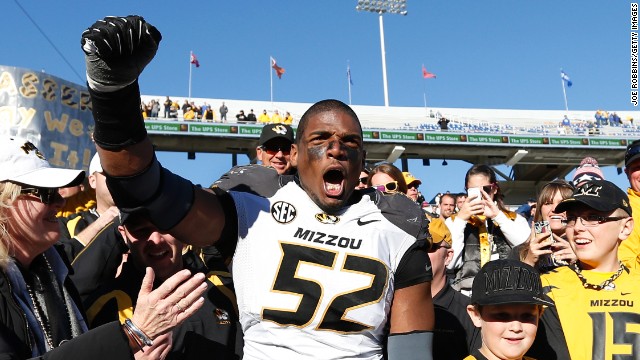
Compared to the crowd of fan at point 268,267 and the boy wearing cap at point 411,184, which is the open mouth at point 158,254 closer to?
the crowd of fan at point 268,267

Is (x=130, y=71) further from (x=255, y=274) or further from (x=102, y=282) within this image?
(x=102, y=282)

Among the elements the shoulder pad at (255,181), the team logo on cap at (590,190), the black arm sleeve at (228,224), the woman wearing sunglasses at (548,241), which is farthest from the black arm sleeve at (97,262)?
the team logo on cap at (590,190)

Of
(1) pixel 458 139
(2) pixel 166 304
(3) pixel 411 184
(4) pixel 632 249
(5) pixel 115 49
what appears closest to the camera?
(5) pixel 115 49

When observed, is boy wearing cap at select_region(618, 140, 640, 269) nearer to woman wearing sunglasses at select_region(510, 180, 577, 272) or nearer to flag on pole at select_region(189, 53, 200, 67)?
woman wearing sunglasses at select_region(510, 180, 577, 272)

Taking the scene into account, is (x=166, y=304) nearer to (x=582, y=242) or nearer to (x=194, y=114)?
(x=582, y=242)

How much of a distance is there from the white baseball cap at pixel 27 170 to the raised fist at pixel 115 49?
865 mm

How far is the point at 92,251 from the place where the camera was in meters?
3.18

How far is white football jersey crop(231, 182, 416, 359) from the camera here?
2.27m

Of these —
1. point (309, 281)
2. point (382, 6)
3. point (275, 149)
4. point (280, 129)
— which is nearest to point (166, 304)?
point (309, 281)

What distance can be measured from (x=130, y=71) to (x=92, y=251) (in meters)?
1.67

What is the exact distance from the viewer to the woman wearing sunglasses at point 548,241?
12.0 feet

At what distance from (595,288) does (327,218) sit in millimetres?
1582

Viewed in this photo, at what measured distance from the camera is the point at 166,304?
6.96 ft

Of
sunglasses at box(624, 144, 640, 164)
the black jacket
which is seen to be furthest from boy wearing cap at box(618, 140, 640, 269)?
the black jacket
